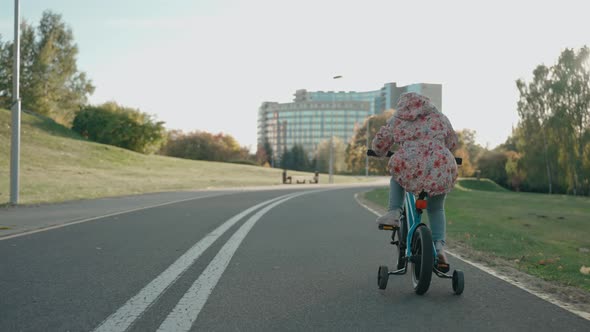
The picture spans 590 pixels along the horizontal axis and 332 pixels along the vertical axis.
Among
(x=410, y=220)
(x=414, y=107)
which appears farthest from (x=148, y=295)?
(x=414, y=107)

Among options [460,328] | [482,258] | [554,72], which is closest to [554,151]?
[554,72]

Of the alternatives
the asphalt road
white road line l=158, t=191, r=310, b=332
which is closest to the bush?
the asphalt road

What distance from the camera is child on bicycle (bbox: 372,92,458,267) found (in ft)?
13.9

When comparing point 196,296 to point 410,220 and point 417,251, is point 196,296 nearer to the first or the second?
point 417,251

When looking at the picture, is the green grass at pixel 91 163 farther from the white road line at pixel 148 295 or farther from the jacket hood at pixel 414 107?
the jacket hood at pixel 414 107

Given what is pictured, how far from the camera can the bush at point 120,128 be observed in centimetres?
6500

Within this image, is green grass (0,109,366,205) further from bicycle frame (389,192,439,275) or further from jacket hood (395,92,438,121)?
jacket hood (395,92,438,121)

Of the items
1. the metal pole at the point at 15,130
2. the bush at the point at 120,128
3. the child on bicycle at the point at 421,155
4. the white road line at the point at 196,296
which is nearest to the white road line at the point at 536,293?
the child on bicycle at the point at 421,155

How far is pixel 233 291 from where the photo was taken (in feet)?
14.2

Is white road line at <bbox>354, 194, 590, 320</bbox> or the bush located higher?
the bush

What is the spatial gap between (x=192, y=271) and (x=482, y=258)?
3.75 m

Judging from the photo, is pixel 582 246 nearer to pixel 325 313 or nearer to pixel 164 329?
pixel 325 313

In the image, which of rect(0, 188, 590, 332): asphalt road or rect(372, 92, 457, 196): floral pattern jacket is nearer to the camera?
rect(0, 188, 590, 332): asphalt road

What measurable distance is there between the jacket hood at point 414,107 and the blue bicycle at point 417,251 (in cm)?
44
